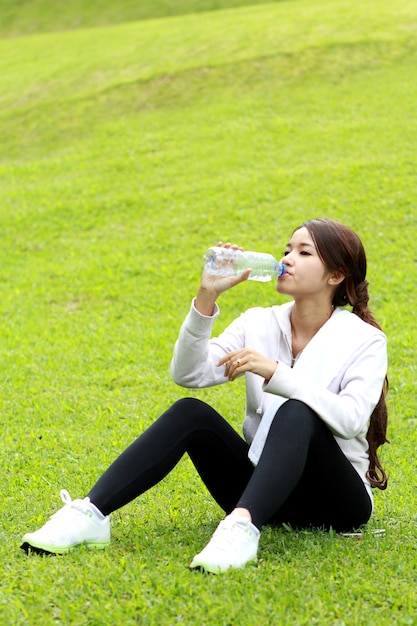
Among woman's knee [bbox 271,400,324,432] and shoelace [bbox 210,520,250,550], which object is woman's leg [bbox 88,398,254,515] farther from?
shoelace [bbox 210,520,250,550]

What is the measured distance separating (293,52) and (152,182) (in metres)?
6.69

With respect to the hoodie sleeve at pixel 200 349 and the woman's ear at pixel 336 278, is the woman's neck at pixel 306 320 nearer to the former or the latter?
the woman's ear at pixel 336 278

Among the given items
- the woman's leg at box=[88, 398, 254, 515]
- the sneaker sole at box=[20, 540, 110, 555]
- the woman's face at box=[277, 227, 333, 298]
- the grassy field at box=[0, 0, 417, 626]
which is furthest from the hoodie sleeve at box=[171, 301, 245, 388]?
the sneaker sole at box=[20, 540, 110, 555]

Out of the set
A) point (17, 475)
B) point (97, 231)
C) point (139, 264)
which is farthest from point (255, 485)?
point (97, 231)

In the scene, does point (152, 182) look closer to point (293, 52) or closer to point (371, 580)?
point (293, 52)

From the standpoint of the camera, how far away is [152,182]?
44.9 ft

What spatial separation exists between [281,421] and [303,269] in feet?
2.68

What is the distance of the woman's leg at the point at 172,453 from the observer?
398 cm

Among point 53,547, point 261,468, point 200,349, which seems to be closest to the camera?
point 261,468

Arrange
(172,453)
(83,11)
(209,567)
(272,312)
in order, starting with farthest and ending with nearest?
(83,11) → (272,312) → (172,453) → (209,567)

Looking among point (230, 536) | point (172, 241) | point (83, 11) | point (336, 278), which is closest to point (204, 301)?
point (336, 278)

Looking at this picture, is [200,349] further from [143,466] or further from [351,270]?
[351,270]

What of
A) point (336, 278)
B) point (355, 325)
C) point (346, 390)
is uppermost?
point (336, 278)

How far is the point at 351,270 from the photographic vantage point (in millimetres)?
4281
